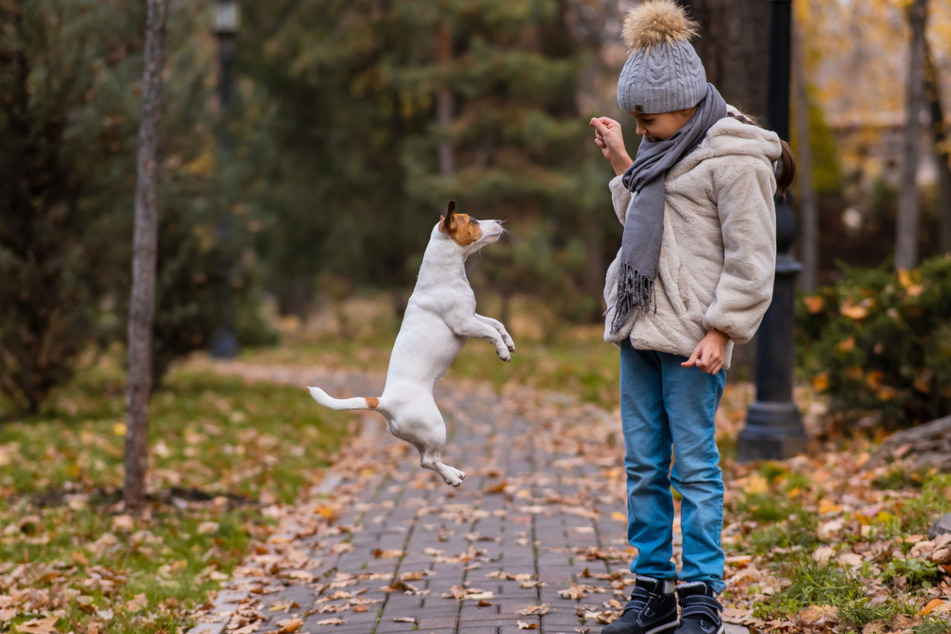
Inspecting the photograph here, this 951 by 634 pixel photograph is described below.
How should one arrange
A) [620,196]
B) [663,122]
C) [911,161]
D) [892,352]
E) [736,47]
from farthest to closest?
[911,161], [736,47], [892,352], [620,196], [663,122]

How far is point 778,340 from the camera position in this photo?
652 centimetres

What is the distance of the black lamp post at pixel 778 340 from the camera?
6414 mm

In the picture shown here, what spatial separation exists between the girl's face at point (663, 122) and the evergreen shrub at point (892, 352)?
11.8 ft

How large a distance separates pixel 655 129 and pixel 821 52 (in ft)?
60.3

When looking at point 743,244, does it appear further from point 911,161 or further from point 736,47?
point 911,161

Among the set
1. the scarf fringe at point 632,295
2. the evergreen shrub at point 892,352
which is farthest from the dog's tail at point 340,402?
the evergreen shrub at point 892,352

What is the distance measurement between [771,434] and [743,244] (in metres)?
3.68

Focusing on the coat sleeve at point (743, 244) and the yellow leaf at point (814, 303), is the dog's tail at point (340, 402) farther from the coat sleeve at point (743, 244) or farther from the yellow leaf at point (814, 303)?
the yellow leaf at point (814, 303)

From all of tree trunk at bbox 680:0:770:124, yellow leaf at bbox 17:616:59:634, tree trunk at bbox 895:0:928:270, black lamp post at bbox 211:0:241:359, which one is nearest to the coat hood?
yellow leaf at bbox 17:616:59:634

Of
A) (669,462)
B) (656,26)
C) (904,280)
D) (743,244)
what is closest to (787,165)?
(743,244)

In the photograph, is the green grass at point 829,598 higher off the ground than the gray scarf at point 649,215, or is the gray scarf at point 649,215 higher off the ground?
the gray scarf at point 649,215

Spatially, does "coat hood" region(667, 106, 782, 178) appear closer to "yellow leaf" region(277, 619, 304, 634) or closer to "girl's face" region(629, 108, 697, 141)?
"girl's face" region(629, 108, 697, 141)

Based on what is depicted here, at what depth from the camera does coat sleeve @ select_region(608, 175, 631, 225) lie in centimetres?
338

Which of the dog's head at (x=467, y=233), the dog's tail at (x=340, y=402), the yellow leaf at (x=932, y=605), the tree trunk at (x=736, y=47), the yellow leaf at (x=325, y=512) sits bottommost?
the yellow leaf at (x=325, y=512)
